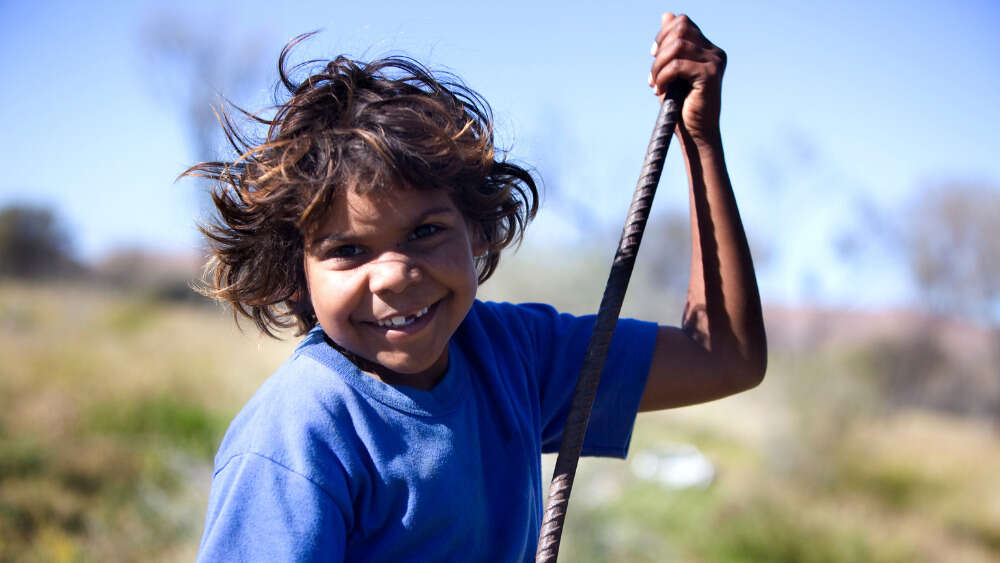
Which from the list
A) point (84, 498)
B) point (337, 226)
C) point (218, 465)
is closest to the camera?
point (218, 465)

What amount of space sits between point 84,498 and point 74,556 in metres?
1.07

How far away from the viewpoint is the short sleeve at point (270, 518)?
0.90 m

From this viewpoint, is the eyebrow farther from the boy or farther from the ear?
the ear

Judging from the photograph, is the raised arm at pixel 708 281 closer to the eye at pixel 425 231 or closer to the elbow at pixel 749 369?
the elbow at pixel 749 369

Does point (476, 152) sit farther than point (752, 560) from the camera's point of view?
No

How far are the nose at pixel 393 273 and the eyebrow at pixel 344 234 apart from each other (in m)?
0.06

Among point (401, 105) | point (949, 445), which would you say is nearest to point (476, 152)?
point (401, 105)

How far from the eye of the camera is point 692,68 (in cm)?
126

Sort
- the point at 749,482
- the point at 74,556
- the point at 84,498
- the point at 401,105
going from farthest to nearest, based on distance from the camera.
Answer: the point at 749,482 → the point at 84,498 → the point at 74,556 → the point at 401,105

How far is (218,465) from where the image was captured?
3.26ft

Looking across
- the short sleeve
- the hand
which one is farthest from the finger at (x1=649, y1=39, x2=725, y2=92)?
the short sleeve

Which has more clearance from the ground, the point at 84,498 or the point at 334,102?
the point at 334,102

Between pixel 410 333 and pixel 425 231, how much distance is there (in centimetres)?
17

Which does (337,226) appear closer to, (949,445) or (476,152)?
(476,152)
